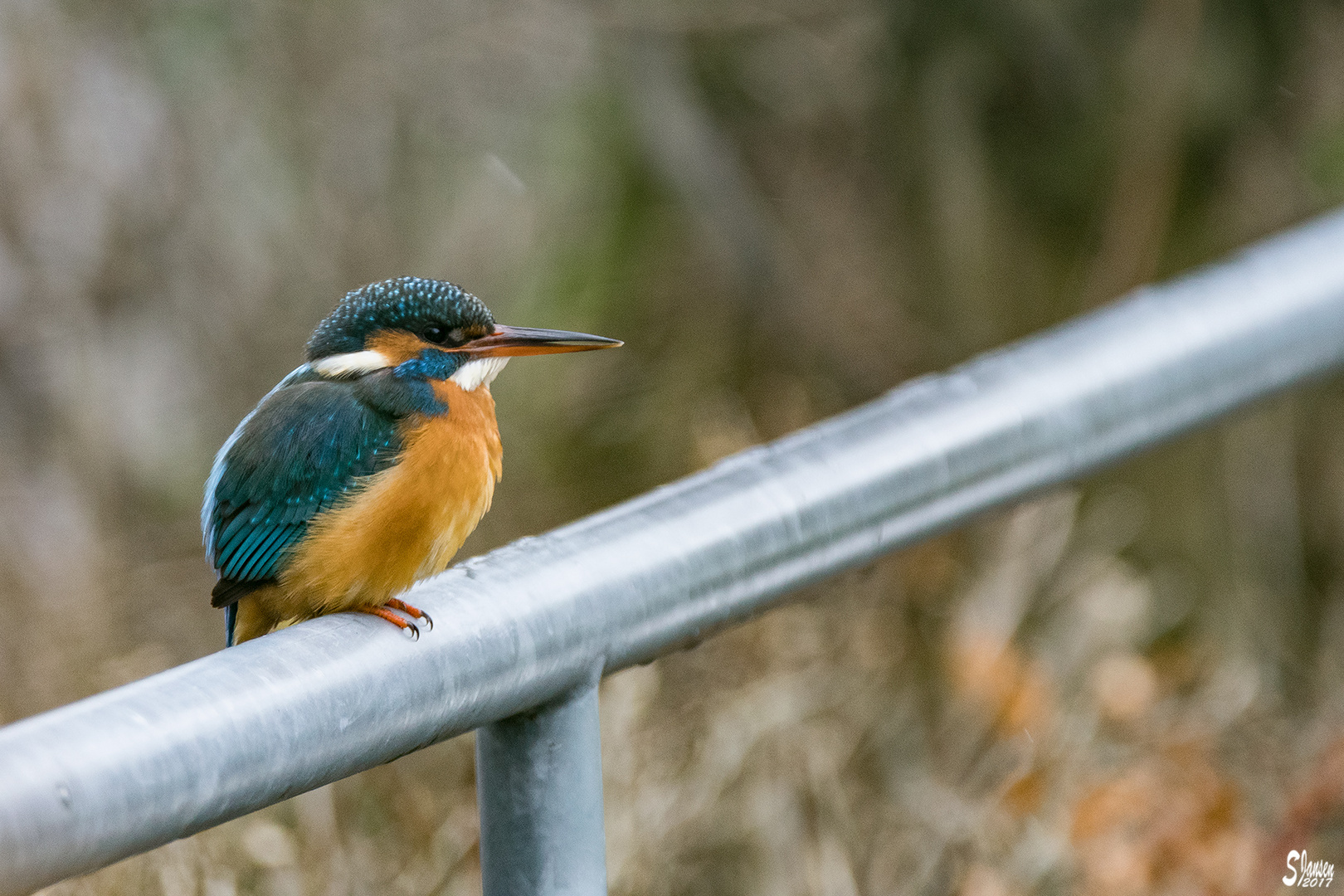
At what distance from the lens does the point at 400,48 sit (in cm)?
460

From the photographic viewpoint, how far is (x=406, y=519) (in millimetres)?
1675

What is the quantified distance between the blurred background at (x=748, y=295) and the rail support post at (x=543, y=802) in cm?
116

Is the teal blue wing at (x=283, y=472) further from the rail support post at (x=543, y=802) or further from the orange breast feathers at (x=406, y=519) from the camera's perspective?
the rail support post at (x=543, y=802)

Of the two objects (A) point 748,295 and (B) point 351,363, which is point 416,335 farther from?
(A) point 748,295

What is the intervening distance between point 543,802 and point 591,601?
0.42ft

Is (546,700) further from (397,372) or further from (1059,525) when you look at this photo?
(1059,525)

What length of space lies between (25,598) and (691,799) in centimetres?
184

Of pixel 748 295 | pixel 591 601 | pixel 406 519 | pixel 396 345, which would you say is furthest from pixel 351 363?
pixel 748 295

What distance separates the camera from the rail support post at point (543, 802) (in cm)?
102

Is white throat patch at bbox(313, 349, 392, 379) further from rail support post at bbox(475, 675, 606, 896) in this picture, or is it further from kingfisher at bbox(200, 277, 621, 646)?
rail support post at bbox(475, 675, 606, 896)

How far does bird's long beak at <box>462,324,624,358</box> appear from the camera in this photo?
1571mm

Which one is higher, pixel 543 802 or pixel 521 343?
pixel 521 343

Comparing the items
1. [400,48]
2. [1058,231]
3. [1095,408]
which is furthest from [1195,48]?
[1095,408]

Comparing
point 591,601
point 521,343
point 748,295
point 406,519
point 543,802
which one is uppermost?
point 748,295
